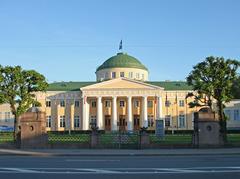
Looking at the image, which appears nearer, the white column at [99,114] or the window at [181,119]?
the white column at [99,114]

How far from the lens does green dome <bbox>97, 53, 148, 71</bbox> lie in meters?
91.8

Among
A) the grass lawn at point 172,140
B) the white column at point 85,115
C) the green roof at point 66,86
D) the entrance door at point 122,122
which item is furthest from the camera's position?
the green roof at point 66,86

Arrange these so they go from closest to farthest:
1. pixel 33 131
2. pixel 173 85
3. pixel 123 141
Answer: pixel 123 141 < pixel 33 131 < pixel 173 85

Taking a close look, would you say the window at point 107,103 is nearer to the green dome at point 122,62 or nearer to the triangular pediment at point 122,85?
the triangular pediment at point 122,85

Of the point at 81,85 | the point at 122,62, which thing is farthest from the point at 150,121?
the point at 81,85

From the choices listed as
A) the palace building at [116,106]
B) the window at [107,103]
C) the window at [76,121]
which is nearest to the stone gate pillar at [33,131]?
the palace building at [116,106]

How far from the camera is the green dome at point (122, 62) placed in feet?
301

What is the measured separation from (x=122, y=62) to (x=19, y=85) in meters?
42.5

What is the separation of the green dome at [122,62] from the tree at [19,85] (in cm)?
4105

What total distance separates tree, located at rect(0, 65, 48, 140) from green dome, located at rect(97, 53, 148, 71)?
41048 millimetres

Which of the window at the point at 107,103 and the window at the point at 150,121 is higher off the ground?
the window at the point at 107,103

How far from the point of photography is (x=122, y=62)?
92062mm

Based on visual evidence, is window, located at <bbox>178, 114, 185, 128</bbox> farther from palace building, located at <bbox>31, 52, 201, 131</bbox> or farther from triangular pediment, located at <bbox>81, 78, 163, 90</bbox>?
triangular pediment, located at <bbox>81, 78, 163, 90</bbox>

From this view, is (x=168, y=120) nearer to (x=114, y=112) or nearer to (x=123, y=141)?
(x=114, y=112)
